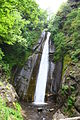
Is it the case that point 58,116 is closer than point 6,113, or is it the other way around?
point 6,113

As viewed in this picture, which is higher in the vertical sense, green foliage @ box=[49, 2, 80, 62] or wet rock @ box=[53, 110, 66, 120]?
green foliage @ box=[49, 2, 80, 62]

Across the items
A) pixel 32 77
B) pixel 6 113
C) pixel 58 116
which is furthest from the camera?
pixel 32 77

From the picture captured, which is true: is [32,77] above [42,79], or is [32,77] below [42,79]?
above

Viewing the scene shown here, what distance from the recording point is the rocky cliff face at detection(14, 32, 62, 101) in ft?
45.1

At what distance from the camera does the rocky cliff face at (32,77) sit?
45.1 ft

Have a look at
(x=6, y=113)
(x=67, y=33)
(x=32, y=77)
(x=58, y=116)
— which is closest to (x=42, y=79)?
(x=32, y=77)

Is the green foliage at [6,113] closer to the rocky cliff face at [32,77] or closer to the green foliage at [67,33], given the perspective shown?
the rocky cliff face at [32,77]

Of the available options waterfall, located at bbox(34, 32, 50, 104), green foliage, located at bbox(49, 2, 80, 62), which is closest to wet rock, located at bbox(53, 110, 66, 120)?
waterfall, located at bbox(34, 32, 50, 104)

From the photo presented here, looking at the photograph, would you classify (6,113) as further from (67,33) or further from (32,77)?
(67,33)

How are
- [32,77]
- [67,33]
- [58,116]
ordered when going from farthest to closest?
[67,33] → [32,77] → [58,116]

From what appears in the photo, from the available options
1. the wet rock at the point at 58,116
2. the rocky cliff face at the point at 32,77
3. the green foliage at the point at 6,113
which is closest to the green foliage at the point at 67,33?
the rocky cliff face at the point at 32,77

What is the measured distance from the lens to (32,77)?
48.5 ft

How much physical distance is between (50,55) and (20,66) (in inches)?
148

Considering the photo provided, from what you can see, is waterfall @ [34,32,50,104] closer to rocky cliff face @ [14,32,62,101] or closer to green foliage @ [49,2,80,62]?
rocky cliff face @ [14,32,62,101]
